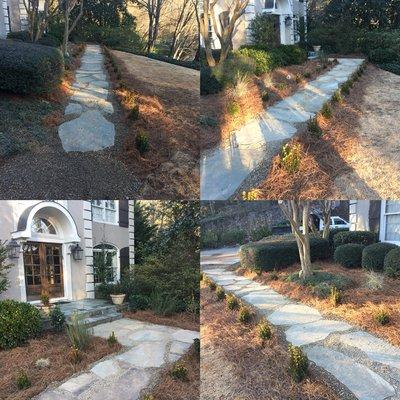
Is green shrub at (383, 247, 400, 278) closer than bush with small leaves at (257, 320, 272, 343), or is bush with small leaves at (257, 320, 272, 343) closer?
bush with small leaves at (257, 320, 272, 343)

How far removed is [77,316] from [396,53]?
6.16 metres

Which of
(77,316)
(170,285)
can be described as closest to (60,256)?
(77,316)

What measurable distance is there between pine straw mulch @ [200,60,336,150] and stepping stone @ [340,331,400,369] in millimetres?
2355

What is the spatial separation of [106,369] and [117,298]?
2.07 ft

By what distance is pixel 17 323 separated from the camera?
3080 millimetres

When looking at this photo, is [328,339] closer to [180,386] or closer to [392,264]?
[392,264]

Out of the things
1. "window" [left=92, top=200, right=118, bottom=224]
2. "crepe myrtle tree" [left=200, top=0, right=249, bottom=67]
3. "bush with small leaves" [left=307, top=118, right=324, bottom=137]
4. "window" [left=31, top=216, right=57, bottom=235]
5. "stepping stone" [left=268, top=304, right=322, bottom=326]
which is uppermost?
"crepe myrtle tree" [left=200, top=0, right=249, bottom=67]

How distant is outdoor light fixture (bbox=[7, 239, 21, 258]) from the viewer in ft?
9.65

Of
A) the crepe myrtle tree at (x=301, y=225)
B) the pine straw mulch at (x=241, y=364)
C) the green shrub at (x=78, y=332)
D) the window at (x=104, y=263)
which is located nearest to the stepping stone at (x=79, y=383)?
the green shrub at (x=78, y=332)

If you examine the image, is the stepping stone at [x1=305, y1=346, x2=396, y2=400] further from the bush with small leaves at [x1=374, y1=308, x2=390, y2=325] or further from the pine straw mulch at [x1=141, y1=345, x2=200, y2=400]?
the pine straw mulch at [x1=141, y1=345, x2=200, y2=400]

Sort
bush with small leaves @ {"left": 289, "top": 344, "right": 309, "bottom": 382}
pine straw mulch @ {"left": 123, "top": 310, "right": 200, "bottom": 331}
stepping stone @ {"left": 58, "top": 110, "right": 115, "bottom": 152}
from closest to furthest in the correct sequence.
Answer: bush with small leaves @ {"left": 289, "top": 344, "right": 309, "bottom": 382} < pine straw mulch @ {"left": 123, "top": 310, "right": 200, "bottom": 331} < stepping stone @ {"left": 58, "top": 110, "right": 115, "bottom": 152}

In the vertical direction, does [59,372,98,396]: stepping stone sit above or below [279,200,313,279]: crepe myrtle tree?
below

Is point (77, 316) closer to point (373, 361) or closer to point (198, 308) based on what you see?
point (198, 308)

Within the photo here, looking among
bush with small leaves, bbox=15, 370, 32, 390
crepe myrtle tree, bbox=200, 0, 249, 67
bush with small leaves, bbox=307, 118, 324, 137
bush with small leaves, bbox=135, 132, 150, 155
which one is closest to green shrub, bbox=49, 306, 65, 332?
bush with small leaves, bbox=15, 370, 32, 390
